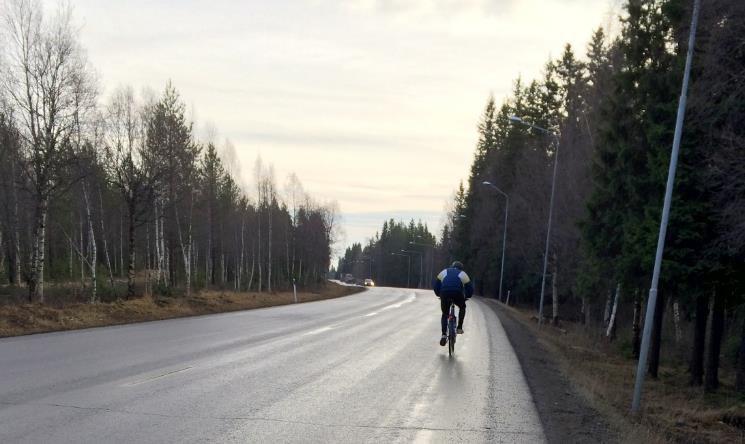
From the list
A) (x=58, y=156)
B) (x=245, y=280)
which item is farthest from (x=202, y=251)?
(x=58, y=156)

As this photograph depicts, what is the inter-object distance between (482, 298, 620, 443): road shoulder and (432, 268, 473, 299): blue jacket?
210cm

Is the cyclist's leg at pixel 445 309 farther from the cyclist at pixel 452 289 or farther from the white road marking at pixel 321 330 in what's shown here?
the white road marking at pixel 321 330

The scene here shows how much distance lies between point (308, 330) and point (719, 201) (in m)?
11.4

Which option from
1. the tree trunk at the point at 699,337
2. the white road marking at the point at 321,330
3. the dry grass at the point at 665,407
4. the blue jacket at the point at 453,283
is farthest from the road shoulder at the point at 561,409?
the white road marking at the point at 321,330

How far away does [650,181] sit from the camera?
18.2 m

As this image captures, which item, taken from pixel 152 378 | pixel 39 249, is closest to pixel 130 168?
pixel 39 249

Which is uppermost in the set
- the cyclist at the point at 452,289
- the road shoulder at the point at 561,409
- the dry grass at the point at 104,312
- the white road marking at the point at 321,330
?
the cyclist at the point at 452,289

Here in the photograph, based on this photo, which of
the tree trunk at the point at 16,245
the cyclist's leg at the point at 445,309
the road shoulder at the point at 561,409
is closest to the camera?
the road shoulder at the point at 561,409

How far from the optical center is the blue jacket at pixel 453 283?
1362 cm

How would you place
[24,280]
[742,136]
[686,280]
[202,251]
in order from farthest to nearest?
[202,251], [24,280], [686,280], [742,136]

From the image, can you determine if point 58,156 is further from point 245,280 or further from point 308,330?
point 245,280

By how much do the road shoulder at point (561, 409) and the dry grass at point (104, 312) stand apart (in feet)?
42.5

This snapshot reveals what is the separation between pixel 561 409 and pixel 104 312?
1667cm

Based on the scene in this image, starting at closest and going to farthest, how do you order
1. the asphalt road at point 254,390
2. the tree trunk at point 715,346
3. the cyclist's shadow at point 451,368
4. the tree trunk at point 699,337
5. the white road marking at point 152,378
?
the asphalt road at point 254,390 → the white road marking at point 152,378 → the cyclist's shadow at point 451,368 → the tree trunk at point 715,346 → the tree trunk at point 699,337
